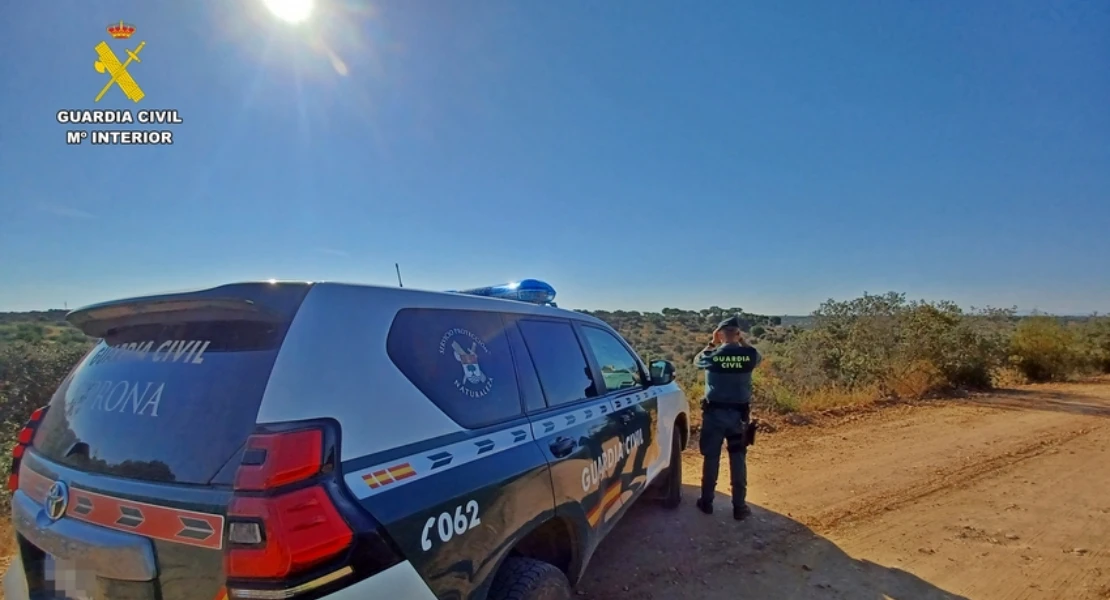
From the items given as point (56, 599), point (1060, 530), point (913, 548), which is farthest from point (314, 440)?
point (1060, 530)

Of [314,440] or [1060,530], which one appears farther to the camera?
[1060,530]

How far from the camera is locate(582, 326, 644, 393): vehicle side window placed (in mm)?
3662

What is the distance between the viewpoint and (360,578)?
4.86 feet

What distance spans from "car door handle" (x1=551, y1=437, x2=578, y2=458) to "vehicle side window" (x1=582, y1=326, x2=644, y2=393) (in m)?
0.89

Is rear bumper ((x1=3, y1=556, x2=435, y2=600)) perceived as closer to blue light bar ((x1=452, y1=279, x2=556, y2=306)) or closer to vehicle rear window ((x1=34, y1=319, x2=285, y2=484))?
vehicle rear window ((x1=34, y1=319, x2=285, y2=484))

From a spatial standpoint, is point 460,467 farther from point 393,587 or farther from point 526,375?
point 526,375

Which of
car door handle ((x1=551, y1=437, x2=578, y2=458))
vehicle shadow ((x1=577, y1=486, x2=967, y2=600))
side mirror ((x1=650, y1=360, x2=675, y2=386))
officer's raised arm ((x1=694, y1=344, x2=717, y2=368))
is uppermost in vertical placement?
officer's raised arm ((x1=694, y1=344, x2=717, y2=368))

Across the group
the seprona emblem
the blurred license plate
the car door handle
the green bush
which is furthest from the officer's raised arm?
the green bush

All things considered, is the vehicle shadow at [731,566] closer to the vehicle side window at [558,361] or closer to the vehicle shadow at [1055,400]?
the vehicle side window at [558,361]

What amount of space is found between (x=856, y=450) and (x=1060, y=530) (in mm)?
2537

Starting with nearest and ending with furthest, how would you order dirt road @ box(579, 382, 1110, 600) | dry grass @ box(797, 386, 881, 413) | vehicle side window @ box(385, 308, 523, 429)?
vehicle side window @ box(385, 308, 523, 429) < dirt road @ box(579, 382, 1110, 600) < dry grass @ box(797, 386, 881, 413)

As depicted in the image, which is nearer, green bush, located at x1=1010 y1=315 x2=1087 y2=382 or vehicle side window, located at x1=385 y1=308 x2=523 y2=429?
vehicle side window, located at x1=385 y1=308 x2=523 y2=429

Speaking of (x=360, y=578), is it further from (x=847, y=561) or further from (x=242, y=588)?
(x=847, y=561)

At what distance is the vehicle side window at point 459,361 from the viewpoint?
74.6 inches
